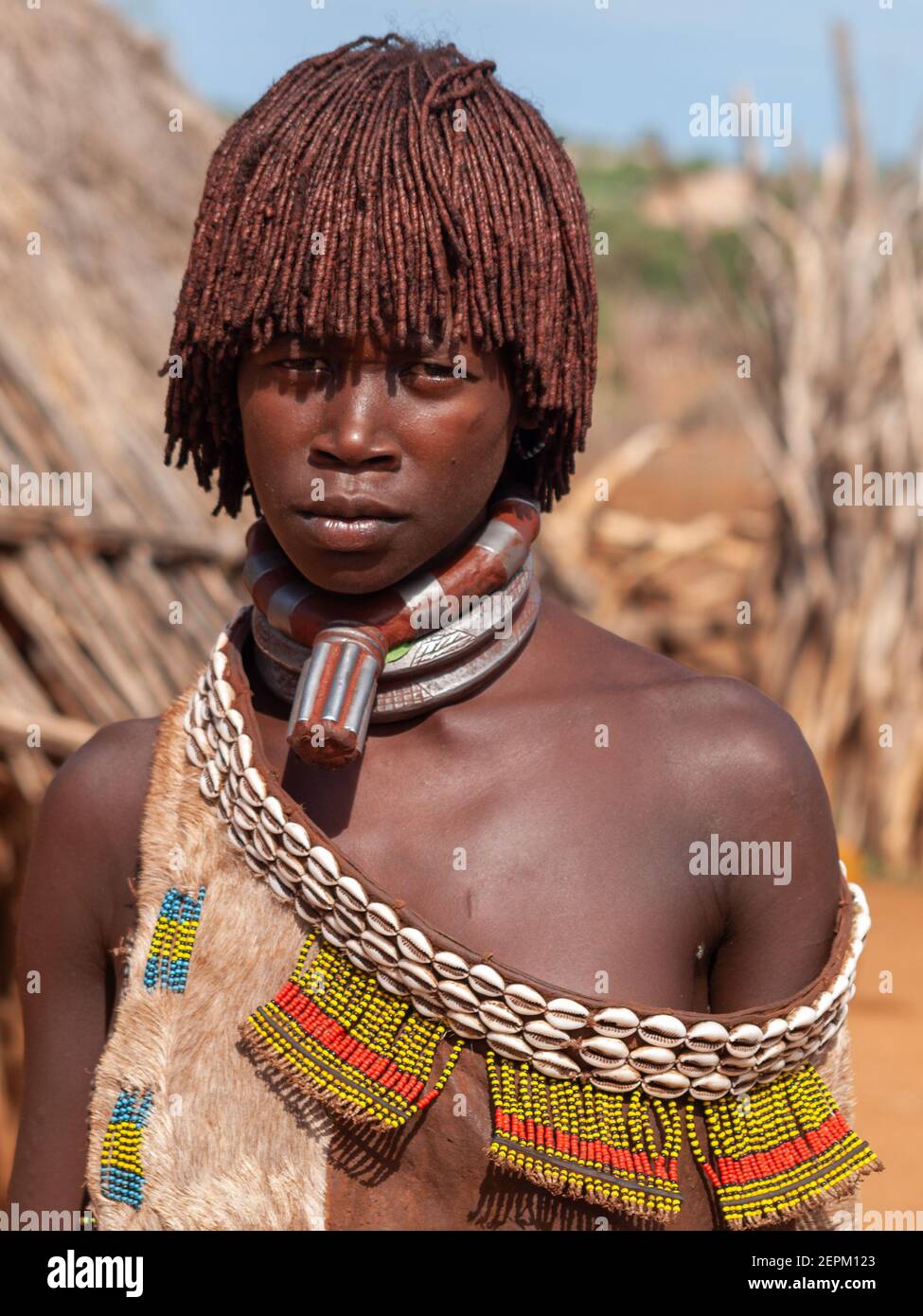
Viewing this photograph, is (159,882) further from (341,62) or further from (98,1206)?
(341,62)

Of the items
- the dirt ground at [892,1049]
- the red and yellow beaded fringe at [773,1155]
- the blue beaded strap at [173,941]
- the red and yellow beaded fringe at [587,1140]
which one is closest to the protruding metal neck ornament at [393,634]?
the blue beaded strap at [173,941]

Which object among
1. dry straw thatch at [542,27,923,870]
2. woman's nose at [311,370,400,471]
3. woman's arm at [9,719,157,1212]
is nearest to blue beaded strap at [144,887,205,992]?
woman's arm at [9,719,157,1212]

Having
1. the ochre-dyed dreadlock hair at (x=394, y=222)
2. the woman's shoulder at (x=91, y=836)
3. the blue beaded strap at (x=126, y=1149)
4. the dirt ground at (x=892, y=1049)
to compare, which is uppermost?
the ochre-dyed dreadlock hair at (x=394, y=222)

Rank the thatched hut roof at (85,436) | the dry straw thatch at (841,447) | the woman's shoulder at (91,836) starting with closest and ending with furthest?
the woman's shoulder at (91,836) < the thatched hut roof at (85,436) < the dry straw thatch at (841,447)

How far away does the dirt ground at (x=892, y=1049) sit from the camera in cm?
469

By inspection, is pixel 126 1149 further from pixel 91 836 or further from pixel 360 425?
pixel 360 425

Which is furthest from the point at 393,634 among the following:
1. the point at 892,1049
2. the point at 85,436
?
the point at 892,1049

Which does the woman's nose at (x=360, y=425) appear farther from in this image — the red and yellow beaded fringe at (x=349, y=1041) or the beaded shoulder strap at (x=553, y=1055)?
the red and yellow beaded fringe at (x=349, y=1041)

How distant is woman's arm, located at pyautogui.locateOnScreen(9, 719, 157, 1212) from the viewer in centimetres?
173

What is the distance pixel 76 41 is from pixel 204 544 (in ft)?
11.2

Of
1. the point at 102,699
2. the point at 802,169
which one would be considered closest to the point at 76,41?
the point at 802,169

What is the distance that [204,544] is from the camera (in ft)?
13.7

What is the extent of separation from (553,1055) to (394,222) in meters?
0.78

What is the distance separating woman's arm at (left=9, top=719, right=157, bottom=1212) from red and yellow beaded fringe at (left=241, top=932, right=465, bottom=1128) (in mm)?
287
